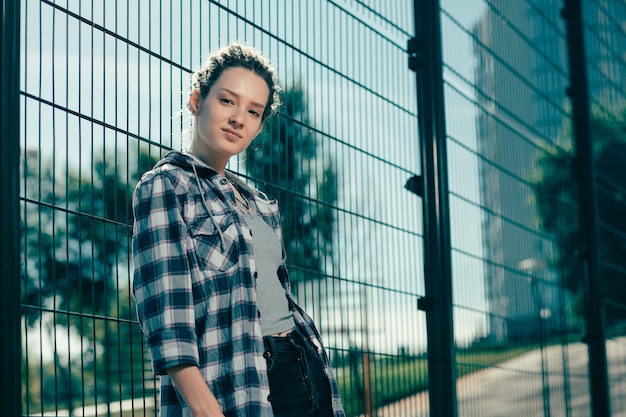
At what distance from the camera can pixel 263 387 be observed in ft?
7.00

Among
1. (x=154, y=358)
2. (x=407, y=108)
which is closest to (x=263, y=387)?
(x=154, y=358)

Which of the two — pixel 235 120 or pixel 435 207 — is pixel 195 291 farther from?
pixel 435 207

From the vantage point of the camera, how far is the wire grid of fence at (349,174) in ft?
8.34

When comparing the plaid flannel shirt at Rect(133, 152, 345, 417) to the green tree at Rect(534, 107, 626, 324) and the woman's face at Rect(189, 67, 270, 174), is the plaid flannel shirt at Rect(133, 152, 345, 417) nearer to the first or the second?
the woman's face at Rect(189, 67, 270, 174)

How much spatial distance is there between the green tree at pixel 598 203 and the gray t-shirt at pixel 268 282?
11.6ft

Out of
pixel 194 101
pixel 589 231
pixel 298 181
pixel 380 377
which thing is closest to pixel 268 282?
pixel 194 101

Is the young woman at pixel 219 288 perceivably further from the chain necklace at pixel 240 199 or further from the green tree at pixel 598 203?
the green tree at pixel 598 203

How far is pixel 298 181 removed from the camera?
3400mm

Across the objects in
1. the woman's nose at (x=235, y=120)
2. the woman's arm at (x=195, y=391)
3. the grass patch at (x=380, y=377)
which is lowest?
the woman's arm at (x=195, y=391)

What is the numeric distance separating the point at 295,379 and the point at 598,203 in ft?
15.3

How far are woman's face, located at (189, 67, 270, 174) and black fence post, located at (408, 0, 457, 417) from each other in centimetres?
177

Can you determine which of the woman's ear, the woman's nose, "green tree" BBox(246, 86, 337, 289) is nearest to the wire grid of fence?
"green tree" BBox(246, 86, 337, 289)

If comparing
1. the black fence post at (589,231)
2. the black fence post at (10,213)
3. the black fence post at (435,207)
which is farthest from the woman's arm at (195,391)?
the black fence post at (589,231)

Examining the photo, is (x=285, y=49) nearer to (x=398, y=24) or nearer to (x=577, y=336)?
(x=398, y=24)
